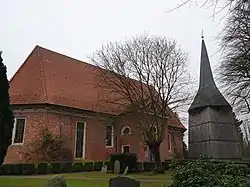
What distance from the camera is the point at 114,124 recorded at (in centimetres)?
3431

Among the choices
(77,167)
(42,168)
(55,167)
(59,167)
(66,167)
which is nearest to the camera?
(42,168)

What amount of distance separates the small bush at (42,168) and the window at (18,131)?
14.3ft

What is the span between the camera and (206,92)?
3131 centimetres

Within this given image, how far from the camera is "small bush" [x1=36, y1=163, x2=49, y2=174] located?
77.3 feet

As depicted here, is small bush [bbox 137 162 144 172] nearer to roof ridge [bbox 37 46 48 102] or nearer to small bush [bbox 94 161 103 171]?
small bush [bbox 94 161 103 171]

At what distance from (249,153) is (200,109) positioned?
1961cm

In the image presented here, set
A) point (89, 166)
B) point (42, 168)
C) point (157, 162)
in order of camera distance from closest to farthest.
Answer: point (42, 168), point (157, 162), point (89, 166)

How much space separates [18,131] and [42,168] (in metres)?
5.33

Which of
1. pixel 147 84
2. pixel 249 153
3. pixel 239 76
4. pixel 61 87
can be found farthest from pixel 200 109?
pixel 249 153

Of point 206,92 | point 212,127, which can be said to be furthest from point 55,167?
point 206,92

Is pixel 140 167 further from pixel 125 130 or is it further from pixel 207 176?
pixel 207 176

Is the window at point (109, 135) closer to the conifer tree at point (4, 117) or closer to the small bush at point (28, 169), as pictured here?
the small bush at point (28, 169)

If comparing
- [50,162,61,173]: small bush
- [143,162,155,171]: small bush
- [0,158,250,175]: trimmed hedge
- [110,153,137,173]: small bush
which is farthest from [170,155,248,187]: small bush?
[143,162,155,171]: small bush

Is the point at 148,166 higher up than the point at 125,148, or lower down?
lower down
